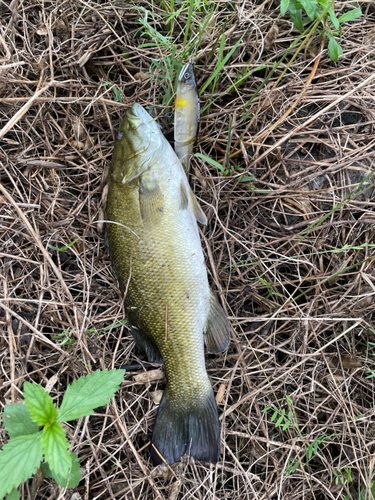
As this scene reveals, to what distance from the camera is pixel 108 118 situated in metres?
2.88

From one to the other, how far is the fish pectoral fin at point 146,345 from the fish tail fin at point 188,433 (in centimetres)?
31

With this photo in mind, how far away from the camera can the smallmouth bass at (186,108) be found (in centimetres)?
260

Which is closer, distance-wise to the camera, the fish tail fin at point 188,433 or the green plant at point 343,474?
the fish tail fin at point 188,433

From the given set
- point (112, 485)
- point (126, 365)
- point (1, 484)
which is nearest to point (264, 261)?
point (126, 365)

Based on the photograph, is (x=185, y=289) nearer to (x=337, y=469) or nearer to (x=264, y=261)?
(x=264, y=261)

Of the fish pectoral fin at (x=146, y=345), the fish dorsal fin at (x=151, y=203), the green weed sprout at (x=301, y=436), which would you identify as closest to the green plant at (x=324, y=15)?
the fish dorsal fin at (x=151, y=203)

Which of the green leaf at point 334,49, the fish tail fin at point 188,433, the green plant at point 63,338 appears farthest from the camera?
the green leaf at point 334,49

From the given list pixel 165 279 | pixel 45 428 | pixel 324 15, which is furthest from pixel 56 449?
pixel 324 15

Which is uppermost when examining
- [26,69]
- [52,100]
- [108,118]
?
[26,69]

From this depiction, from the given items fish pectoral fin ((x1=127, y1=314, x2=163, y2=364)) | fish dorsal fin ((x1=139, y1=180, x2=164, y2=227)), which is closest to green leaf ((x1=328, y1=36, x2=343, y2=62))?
fish dorsal fin ((x1=139, y1=180, x2=164, y2=227))

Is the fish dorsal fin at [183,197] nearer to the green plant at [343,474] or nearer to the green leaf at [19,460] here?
the green leaf at [19,460]

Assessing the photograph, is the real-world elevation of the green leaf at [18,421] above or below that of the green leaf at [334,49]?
below

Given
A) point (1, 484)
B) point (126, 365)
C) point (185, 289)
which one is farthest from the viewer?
point (126, 365)

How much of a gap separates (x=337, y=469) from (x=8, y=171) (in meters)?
3.32
